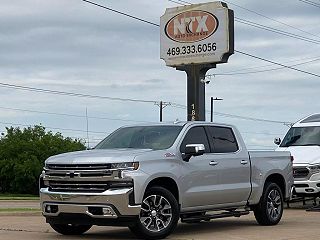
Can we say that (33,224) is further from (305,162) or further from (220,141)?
(305,162)

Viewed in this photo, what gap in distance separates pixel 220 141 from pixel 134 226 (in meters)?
2.95

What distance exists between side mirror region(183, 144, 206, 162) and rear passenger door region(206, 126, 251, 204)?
0.71 meters

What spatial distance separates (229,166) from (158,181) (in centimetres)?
192

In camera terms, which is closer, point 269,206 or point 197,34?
point 269,206

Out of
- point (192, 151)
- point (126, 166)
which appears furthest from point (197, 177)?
point (126, 166)

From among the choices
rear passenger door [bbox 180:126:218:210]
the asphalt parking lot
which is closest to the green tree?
the asphalt parking lot

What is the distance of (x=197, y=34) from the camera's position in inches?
1307

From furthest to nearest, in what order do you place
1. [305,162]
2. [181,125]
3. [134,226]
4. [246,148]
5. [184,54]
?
[184,54] < [305,162] < [246,148] < [181,125] < [134,226]

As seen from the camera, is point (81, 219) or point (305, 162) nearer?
point (81, 219)

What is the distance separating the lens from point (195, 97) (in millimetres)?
33312

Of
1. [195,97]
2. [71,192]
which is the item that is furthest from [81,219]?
[195,97]

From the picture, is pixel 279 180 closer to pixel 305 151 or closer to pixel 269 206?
pixel 269 206

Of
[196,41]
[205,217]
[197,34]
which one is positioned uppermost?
[197,34]

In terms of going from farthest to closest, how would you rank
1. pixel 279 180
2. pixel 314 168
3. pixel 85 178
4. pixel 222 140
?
pixel 314 168 < pixel 279 180 < pixel 222 140 < pixel 85 178
